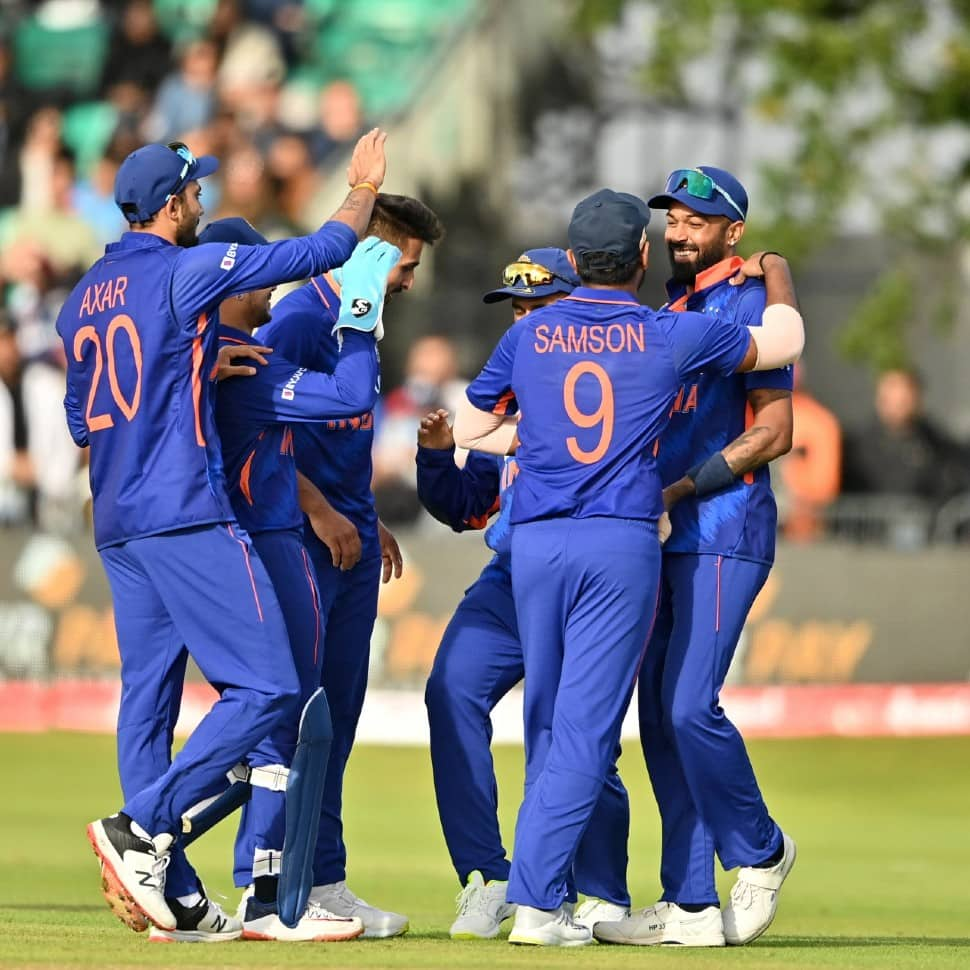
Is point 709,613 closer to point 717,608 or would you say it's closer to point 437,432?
point 717,608

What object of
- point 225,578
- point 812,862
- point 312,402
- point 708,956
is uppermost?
point 312,402

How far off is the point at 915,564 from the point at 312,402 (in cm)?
972

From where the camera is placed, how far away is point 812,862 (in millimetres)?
10953

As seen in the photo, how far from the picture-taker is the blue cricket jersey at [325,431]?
304 inches

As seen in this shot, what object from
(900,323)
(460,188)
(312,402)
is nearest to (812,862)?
(312,402)

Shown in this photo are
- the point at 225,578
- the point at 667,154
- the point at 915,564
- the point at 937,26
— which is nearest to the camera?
the point at 225,578

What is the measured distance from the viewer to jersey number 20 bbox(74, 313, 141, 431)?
682 centimetres

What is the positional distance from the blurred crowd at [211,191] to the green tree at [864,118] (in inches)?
54.0

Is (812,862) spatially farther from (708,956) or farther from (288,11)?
(288,11)

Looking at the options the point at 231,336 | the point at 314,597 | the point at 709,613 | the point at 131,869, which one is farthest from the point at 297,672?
the point at 709,613

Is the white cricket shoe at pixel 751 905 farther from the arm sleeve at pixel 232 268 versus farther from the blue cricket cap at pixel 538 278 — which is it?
the arm sleeve at pixel 232 268

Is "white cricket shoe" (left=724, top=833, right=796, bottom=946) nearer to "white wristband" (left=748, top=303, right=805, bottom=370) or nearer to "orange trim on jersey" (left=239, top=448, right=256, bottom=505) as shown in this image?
"white wristband" (left=748, top=303, right=805, bottom=370)

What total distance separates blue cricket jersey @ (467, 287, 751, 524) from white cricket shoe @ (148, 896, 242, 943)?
159 cm

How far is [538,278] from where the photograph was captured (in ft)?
25.8
